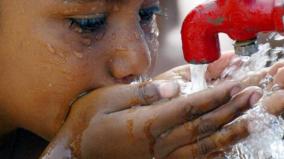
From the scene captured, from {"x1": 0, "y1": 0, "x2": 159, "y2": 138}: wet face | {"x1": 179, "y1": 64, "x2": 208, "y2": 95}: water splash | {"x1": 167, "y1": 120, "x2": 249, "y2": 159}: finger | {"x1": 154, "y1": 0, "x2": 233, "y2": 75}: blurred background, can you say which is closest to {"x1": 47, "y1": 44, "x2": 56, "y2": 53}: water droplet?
{"x1": 0, "y1": 0, "x2": 159, "y2": 138}: wet face

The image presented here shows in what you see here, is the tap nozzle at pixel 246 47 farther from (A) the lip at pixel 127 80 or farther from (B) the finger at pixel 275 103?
(A) the lip at pixel 127 80

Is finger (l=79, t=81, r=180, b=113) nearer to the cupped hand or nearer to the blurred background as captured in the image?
the cupped hand

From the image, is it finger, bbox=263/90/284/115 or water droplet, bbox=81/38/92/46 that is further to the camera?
water droplet, bbox=81/38/92/46

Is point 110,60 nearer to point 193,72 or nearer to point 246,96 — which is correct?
point 193,72

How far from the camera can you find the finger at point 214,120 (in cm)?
91

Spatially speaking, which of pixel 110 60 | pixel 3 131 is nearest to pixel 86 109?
pixel 110 60

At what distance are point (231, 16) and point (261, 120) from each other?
166 millimetres

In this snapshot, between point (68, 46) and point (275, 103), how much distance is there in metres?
0.44

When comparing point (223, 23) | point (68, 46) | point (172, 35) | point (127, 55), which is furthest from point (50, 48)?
point (172, 35)

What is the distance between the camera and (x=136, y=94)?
1.03 metres

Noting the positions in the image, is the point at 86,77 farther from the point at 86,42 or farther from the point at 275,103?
the point at 275,103

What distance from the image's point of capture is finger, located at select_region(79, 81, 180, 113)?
100cm

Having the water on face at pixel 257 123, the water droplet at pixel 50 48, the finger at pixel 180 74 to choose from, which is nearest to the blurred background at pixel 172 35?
the finger at pixel 180 74

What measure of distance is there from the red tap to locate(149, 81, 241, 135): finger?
101mm
